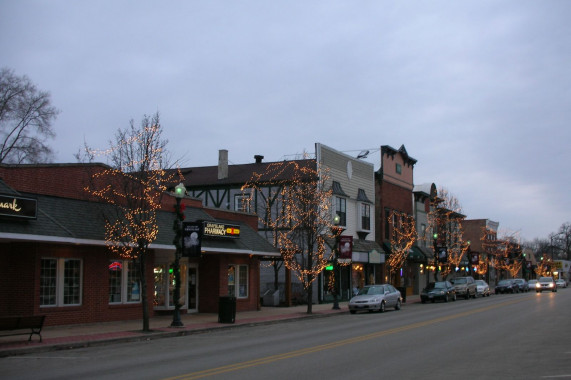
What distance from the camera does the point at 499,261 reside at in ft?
295

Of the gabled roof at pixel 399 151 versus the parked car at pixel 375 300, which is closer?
the parked car at pixel 375 300

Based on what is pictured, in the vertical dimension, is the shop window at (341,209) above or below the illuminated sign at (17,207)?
above

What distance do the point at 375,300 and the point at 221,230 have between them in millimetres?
9462

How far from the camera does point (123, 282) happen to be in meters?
25.2

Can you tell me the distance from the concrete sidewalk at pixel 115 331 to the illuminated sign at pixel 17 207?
3.70 metres

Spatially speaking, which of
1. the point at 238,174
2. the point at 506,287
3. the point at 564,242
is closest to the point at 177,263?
the point at 238,174

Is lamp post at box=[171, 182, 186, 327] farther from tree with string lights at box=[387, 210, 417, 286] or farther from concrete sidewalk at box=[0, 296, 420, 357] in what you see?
tree with string lights at box=[387, 210, 417, 286]

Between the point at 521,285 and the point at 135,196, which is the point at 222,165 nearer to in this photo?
the point at 135,196

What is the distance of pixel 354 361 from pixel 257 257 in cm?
2056

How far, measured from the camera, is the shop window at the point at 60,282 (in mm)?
21734

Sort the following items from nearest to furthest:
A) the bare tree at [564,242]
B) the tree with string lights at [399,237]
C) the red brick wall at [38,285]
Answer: the red brick wall at [38,285], the tree with string lights at [399,237], the bare tree at [564,242]

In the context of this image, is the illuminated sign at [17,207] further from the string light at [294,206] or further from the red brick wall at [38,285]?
the string light at [294,206]

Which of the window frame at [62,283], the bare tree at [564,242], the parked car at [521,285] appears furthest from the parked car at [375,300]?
the bare tree at [564,242]

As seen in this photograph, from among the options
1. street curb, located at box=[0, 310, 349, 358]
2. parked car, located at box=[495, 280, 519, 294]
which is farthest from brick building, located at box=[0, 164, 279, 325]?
parked car, located at box=[495, 280, 519, 294]
